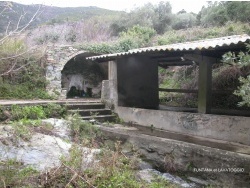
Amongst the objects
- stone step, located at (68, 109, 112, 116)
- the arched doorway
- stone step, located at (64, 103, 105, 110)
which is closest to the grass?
stone step, located at (68, 109, 112, 116)

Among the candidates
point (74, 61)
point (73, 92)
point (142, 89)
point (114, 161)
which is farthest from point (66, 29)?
point (114, 161)

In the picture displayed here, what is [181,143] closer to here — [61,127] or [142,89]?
[61,127]

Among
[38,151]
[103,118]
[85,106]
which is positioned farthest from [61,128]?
[85,106]

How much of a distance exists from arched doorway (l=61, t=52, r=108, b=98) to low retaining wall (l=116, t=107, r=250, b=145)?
6958 mm

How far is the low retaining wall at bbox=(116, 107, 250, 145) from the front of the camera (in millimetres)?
6289

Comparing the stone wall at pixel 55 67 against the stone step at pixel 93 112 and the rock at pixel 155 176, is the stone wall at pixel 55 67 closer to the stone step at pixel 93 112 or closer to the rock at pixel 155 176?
the stone step at pixel 93 112

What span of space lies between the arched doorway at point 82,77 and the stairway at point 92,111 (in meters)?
5.64

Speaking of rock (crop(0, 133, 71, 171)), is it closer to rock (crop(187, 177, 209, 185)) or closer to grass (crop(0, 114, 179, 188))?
grass (crop(0, 114, 179, 188))

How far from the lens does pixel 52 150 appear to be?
5504 millimetres

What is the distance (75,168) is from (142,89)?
6.37 metres

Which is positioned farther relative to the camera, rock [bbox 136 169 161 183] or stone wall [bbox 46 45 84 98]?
stone wall [bbox 46 45 84 98]

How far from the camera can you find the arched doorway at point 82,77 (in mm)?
15328

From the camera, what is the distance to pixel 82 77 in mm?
15828

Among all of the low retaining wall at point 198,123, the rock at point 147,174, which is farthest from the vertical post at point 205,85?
Result: the rock at point 147,174
